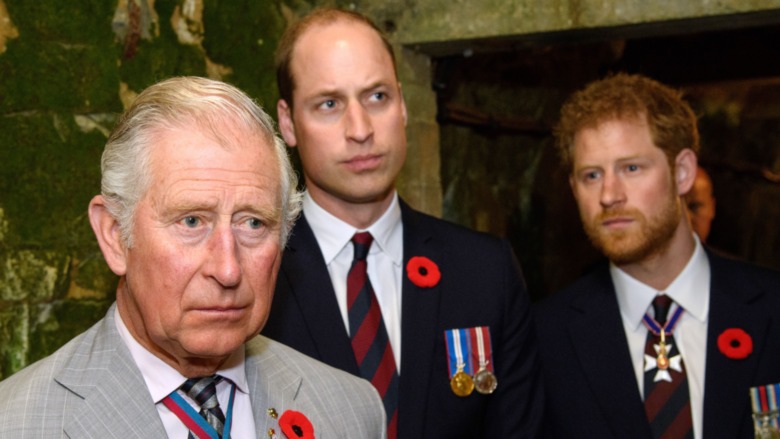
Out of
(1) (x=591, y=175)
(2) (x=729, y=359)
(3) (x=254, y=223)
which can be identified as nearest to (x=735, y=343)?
(2) (x=729, y=359)

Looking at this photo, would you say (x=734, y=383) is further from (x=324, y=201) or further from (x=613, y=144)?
(x=324, y=201)

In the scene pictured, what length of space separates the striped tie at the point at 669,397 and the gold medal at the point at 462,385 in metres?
0.53

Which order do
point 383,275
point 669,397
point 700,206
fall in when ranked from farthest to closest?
point 700,206 < point 669,397 < point 383,275

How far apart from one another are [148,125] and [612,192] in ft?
4.87

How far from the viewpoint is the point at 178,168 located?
1.50 metres

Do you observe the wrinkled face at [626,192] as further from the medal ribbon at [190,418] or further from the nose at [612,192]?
the medal ribbon at [190,418]

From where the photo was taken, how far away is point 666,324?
2.62 metres

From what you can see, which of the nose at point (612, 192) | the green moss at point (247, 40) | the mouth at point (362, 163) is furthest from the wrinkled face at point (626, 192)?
the green moss at point (247, 40)

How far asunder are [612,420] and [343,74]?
1177mm

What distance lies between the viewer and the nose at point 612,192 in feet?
8.58

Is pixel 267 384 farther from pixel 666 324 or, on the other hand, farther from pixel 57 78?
pixel 666 324

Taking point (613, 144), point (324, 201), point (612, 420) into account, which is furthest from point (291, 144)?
point (612, 420)

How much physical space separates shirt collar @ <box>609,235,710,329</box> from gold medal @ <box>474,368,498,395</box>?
20.5 inches

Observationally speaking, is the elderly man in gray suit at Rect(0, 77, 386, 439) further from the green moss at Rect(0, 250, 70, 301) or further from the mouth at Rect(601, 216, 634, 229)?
the mouth at Rect(601, 216, 634, 229)
